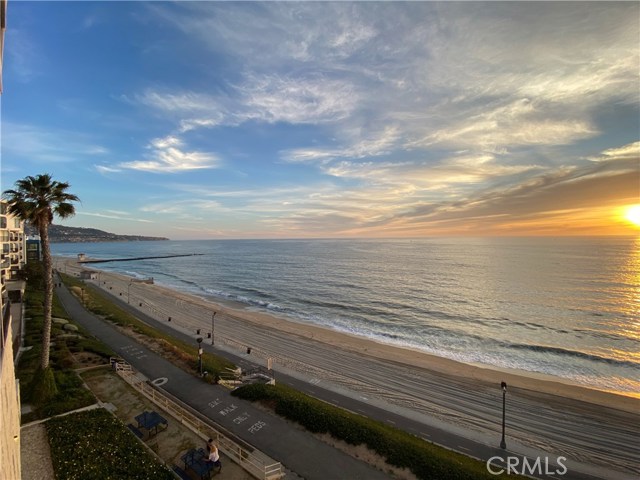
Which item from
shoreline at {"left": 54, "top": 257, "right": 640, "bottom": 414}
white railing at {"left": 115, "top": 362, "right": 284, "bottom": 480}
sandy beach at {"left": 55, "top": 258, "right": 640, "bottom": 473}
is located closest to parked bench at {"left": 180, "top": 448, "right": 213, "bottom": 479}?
white railing at {"left": 115, "top": 362, "right": 284, "bottom": 480}

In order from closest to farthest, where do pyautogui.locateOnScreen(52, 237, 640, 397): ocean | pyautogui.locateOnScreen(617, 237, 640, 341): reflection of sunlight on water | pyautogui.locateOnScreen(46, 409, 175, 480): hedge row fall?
1. pyautogui.locateOnScreen(46, 409, 175, 480): hedge row
2. pyautogui.locateOnScreen(52, 237, 640, 397): ocean
3. pyautogui.locateOnScreen(617, 237, 640, 341): reflection of sunlight on water

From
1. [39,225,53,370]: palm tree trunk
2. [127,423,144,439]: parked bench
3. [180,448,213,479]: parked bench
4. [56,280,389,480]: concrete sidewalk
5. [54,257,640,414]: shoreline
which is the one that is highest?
[39,225,53,370]: palm tree trunk

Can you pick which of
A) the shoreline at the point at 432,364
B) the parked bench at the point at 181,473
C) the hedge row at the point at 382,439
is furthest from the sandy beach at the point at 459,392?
the parked bench at the point at 181,473

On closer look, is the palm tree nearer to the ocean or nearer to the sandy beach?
the sandy beach

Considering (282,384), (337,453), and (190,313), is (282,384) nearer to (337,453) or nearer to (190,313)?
(337,453)

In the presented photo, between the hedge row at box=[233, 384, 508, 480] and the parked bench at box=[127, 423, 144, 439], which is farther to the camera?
the parked bench at box=[127, 423, 144, 439]

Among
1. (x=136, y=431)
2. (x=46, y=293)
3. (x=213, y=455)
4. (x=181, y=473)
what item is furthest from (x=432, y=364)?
(x=46, y=293)

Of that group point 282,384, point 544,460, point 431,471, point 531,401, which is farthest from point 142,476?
point 531,401

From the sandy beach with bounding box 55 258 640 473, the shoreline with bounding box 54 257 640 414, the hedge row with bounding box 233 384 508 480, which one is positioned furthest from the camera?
the shoreline with bounding box 54 257 640 414
